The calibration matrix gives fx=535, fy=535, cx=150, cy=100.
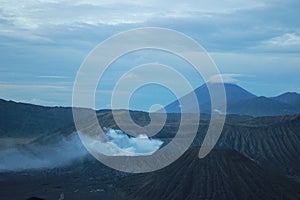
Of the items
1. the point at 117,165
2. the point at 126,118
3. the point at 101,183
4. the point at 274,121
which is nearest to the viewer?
Answer: the point at 101,183

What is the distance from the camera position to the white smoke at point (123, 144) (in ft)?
449

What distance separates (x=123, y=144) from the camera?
144m

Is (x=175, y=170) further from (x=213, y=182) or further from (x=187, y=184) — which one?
(x=213, y=182)

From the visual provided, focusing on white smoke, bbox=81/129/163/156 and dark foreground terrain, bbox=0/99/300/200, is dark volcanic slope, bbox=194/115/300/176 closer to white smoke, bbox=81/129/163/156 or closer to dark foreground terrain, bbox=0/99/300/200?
dark foreground terrain, bbox=0/99/300/200

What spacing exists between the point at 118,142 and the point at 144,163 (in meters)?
32.2

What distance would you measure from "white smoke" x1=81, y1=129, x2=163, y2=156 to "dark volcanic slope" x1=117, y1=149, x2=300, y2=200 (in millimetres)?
41656

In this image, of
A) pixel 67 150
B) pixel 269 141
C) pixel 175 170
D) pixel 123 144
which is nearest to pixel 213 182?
pixel 175 170

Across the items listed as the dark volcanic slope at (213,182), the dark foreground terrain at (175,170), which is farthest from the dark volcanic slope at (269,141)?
the dark volcanic slope at (213,182)

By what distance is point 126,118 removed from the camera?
581 ft

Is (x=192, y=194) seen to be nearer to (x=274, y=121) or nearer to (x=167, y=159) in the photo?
(x=167, y=159)

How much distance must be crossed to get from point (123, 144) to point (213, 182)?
211 feet

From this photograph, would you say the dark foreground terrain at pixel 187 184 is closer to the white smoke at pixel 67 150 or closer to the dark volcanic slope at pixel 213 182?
the dark volcanic slope at pixel 213 182

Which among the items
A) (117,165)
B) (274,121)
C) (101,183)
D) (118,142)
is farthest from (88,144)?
(274,121)

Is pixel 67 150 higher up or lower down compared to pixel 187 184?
lower down
